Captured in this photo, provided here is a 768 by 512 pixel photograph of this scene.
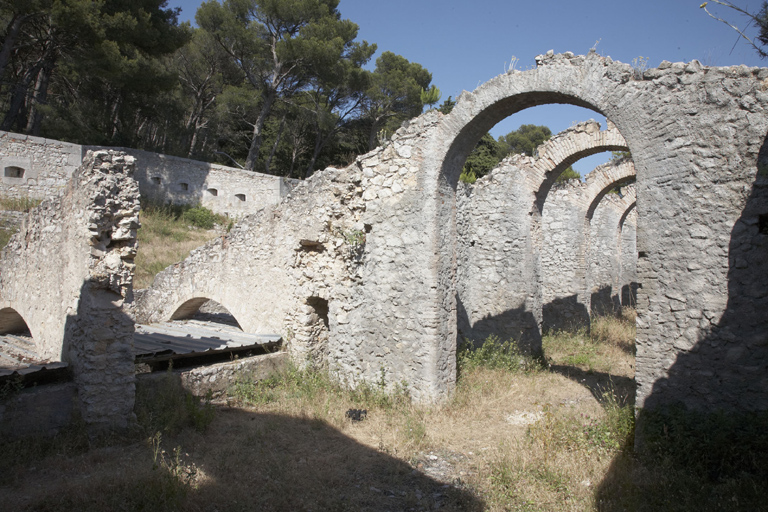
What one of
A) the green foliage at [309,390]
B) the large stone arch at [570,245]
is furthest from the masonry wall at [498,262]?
the large stone arch at [570,245]

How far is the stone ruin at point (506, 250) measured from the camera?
4.02m

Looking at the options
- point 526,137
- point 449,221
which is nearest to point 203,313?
point 449,221

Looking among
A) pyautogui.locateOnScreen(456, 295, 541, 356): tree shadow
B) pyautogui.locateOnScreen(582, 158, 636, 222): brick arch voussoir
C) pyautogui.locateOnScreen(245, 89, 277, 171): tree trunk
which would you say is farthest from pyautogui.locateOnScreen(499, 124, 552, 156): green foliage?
pyautogui.locateOnScreen(456, 295, 541, 356): tree shadow

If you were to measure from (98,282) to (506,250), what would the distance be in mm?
6221


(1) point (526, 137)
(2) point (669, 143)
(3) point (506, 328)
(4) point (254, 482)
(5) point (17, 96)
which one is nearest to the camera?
(4) point (254, 482)

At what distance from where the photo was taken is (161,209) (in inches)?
650

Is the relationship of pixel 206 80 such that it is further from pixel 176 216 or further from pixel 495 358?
pixel 495 358

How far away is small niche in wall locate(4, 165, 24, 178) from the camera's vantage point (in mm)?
13492

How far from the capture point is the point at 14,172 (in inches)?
539

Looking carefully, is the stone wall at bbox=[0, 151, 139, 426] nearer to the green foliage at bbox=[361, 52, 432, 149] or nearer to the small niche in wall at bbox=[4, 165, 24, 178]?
the small niche in wall at bbox=[4, 165, 24, 178]

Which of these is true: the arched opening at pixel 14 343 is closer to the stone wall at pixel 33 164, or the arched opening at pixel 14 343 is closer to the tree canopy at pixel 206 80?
the stone wall at pixel 33 164

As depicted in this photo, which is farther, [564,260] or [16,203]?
[16,203]

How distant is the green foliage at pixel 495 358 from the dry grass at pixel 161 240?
8446 millimetres

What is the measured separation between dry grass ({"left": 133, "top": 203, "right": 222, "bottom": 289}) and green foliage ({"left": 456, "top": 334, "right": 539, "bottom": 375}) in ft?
27.7
